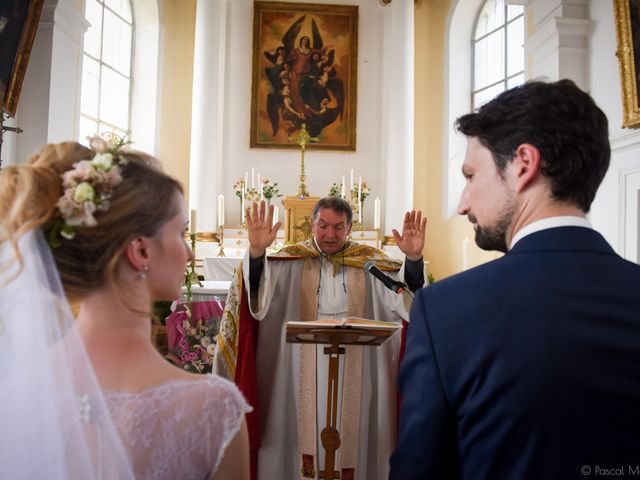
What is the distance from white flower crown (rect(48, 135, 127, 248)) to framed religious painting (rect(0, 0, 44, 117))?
403 cm

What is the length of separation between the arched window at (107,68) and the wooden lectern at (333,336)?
720 cm

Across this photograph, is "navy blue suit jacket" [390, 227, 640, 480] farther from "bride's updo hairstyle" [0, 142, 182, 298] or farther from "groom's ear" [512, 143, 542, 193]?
"bride's updo hairstyle" [0, 142, 182, 298]

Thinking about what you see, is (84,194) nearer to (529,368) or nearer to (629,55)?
(529,368)

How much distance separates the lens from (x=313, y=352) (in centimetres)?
391

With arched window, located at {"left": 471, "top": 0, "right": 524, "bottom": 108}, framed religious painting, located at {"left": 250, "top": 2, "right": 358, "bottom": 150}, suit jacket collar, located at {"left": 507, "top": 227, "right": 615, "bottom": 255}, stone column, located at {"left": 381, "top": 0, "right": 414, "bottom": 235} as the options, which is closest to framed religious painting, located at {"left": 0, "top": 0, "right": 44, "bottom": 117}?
suit jacket collar, located at {"left": 507, "top": 227, "right": 615, "bottom": 255}

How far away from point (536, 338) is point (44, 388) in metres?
1.02

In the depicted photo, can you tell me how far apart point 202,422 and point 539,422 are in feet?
2.18

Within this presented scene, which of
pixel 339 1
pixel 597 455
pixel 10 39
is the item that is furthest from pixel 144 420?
pixel 339 1

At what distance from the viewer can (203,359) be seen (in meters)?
4.04

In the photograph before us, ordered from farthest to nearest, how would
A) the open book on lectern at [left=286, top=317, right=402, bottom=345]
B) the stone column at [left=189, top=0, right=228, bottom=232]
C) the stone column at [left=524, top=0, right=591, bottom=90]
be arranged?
the stone column at [left=189, top=0, right=228, bottom=232], the stone column at [left=524, top=0, right=591, bottom=90], the open book on lectern at [left=286, top=317, right=402, bottom=345]

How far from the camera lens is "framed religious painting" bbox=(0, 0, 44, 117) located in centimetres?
477

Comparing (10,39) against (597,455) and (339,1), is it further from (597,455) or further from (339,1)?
(339,1)

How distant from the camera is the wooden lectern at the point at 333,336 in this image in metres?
2.65

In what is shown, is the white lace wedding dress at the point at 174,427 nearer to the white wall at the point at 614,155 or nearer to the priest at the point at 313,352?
the priest at the point at 313,352
